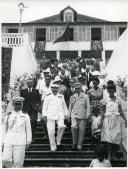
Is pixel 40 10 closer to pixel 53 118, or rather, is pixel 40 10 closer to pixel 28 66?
pixel 53 118

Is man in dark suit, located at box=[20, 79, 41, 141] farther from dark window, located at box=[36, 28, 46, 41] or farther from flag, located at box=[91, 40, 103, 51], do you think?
dark window, located at box=[36, 28, 46, 41]

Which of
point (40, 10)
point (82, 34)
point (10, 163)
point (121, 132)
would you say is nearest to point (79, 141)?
point (121, 132)

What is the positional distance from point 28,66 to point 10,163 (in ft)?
22.5

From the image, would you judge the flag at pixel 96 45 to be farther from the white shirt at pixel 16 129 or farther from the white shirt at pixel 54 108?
the white shirt at pixel 16 129

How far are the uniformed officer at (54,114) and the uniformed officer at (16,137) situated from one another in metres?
1.35

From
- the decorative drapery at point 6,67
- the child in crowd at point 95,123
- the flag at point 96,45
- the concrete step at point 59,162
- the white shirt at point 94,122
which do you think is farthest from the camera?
the flag at point 96,45

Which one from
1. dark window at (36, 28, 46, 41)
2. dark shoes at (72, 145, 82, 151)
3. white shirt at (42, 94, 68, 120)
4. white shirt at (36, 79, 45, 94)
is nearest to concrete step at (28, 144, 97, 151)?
dark shoes at (72, 145, 82, 151)

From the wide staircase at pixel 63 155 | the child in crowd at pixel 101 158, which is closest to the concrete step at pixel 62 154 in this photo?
the wide staircase at pixel 63 155

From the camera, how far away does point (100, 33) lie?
1070 inches

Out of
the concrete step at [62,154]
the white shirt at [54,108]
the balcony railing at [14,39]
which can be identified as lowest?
the concrete step at [62,154]

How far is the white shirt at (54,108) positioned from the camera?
9586mm

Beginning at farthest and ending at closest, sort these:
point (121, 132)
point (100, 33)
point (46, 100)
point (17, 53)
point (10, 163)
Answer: point (100, 33)
point (17, 53)
point (46, 100)
point (121, 132)
point (10, 163)

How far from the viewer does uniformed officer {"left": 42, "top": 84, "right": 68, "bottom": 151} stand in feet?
31.1

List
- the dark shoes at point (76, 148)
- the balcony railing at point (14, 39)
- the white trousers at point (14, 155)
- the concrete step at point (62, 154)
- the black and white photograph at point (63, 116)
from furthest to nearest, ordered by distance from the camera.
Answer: the balcony railing at point (14, 39), the dark shoes at point (76, 148), the concrete step at point (62, 154), the black and white photograph at point (63, 116), the white trousers at point (14, 155)
